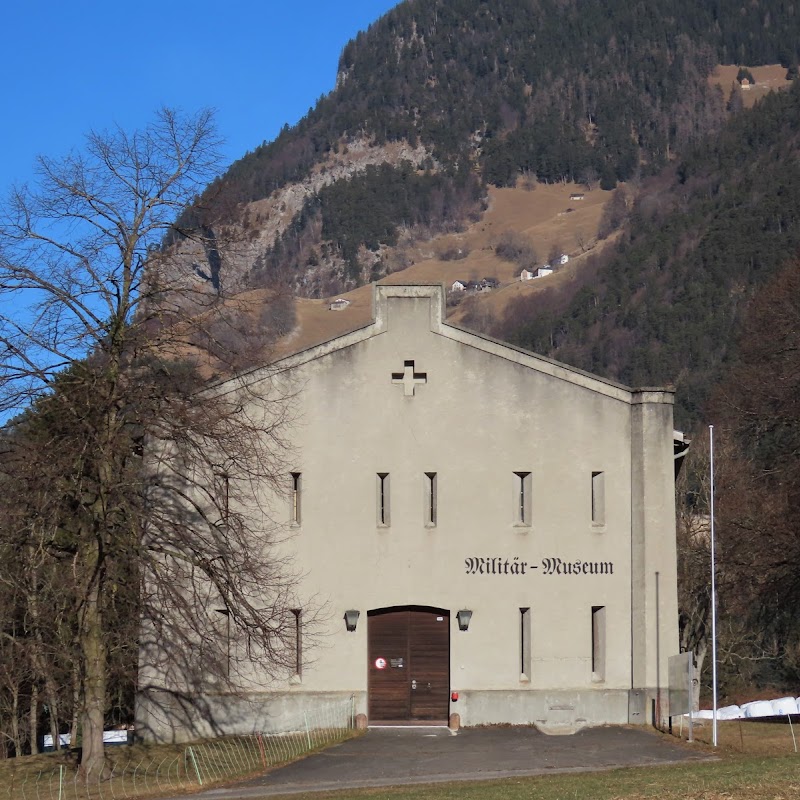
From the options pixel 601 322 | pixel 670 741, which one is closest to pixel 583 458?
pixel 670 741

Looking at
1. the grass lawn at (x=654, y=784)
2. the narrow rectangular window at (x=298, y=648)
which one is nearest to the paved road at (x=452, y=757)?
the grass lawn at (x=654, y=784)

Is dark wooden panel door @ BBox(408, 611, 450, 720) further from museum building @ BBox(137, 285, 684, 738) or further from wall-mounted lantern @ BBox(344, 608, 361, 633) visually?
wall-mounted lantern @ BBox(344, 608, 361, 633)

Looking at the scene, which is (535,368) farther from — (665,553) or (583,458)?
(665,553)

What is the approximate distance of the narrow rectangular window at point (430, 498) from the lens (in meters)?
33.3

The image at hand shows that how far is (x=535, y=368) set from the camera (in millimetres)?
33500

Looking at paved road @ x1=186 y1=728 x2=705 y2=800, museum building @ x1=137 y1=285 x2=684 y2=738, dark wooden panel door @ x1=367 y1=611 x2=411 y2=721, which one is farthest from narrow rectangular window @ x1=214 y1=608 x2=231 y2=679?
paved road @ x1=186 y1=728 x2=705 y2=800

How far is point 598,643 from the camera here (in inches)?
1297

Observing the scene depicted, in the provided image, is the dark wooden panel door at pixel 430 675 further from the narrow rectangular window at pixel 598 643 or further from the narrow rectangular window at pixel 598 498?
the narrow rectangular window at pixel 598 498

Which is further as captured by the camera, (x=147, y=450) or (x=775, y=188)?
(x=775, y=188)

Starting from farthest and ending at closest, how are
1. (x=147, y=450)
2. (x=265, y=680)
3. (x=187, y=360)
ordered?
(x=265, y=680) → (x=147, y=450) → (x=187, y=360)

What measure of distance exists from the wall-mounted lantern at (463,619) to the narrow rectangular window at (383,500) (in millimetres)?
2721

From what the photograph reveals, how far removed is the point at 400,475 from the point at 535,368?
4.16 meters

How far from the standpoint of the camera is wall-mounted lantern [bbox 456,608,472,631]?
32625 millimetres

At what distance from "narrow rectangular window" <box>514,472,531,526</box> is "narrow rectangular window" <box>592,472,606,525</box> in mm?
1573
